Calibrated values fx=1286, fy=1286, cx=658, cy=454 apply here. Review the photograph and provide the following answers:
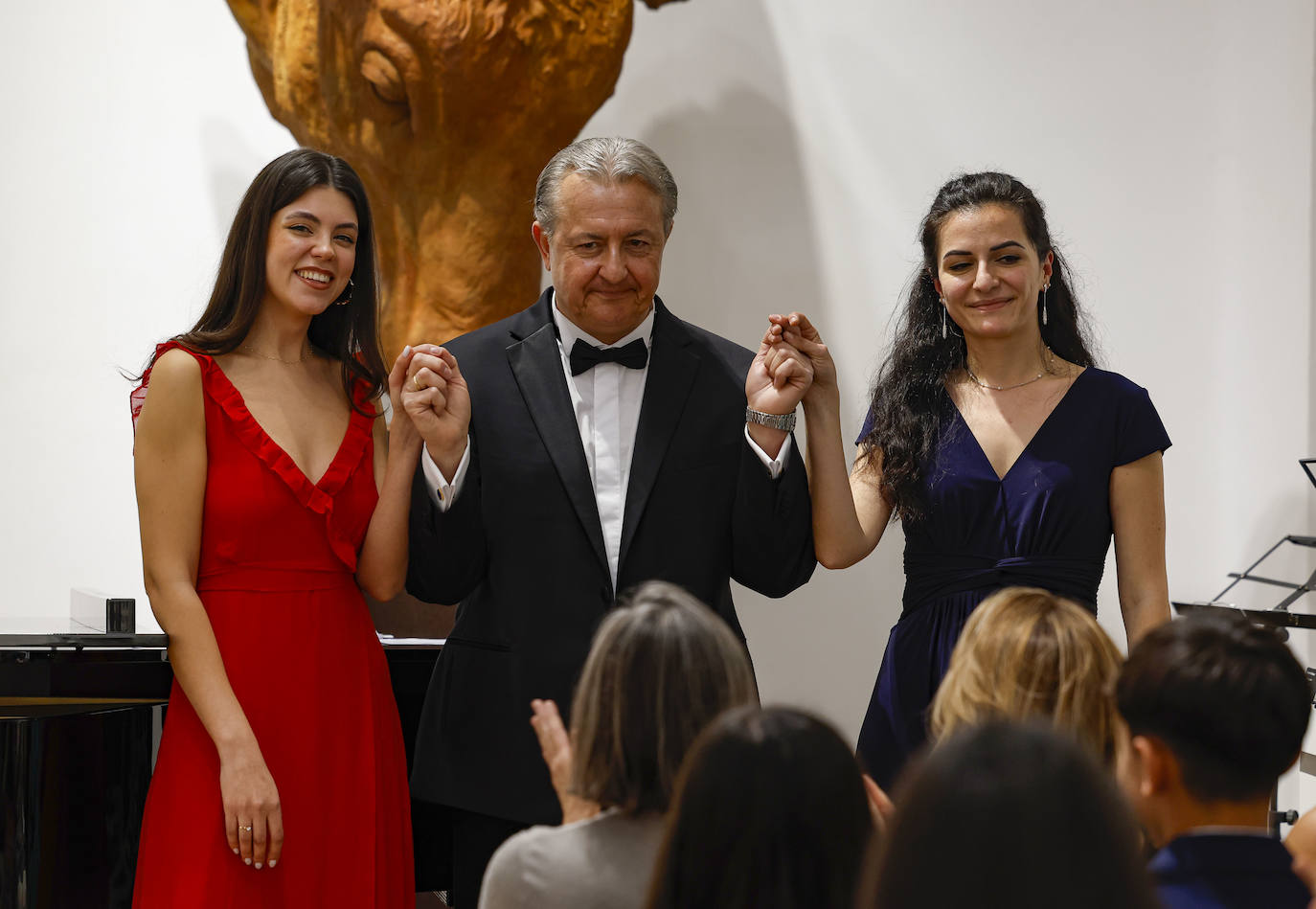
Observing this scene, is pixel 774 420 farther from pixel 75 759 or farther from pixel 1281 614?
pixel 1281 614

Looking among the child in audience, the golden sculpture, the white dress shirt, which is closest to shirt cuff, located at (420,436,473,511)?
the white dress shirt

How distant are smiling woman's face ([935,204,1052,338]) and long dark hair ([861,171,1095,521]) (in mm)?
27

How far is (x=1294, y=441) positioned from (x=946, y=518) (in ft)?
6.87

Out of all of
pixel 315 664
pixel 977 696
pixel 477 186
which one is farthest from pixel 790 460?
pixel 477 186

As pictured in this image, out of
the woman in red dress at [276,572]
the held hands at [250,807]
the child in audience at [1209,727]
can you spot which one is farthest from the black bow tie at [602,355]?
the child in audience at [1209,727]

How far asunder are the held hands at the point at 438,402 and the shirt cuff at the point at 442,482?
1 centimetres

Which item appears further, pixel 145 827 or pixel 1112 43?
pixel 1112 43

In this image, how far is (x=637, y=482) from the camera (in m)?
2.14

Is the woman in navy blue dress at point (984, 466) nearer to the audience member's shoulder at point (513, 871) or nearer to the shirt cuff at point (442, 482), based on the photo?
the shirt cuff at point (442, 482)

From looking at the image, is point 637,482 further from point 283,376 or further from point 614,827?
point 614,827

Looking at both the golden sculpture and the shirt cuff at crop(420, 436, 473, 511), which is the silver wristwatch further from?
the golden sculpture

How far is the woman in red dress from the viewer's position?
77.6 inches

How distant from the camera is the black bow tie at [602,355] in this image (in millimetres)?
2227

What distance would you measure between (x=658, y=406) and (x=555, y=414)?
177mm
